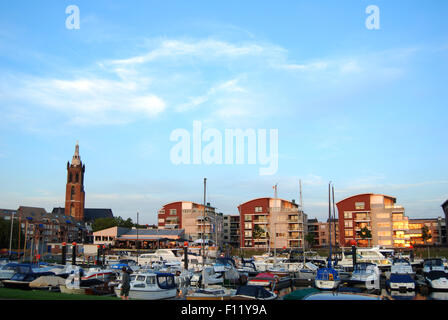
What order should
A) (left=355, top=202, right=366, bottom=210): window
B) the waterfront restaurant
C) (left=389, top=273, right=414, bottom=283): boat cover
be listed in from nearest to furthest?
1. (left=389, top=273, right=414, bottom=283): boat cover
2. the waterfront restaurant
3. (left=355, top=202, right=366, bottom=210): window

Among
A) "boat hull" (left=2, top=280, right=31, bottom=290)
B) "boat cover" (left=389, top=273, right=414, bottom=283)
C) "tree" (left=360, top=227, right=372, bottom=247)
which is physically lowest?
"boat hull" (left=2, top=280, right=31, bottom=290)

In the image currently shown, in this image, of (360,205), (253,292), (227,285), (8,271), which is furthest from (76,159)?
(253,292)

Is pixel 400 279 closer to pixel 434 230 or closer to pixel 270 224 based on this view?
pixel 270 224

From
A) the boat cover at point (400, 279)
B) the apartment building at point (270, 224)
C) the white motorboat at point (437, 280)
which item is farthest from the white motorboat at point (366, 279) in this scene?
the apartment building at point (270, 224)

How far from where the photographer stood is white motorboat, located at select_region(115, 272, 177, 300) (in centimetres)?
2447

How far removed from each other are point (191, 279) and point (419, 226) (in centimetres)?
12851

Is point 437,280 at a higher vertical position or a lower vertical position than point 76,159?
lower

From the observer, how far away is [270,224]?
4355 inches

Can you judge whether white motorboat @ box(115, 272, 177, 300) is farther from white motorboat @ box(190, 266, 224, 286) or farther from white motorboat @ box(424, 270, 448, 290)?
white motorboat @ box(424, 270, 448, 290)

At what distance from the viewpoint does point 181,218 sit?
120 m

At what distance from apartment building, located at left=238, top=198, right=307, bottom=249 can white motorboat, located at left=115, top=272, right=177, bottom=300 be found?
78932mm

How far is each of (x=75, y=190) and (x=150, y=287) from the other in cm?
16956

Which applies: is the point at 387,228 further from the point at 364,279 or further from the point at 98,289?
the point at 98,289

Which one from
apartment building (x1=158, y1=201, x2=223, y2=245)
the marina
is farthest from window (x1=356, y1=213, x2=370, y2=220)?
the marina
